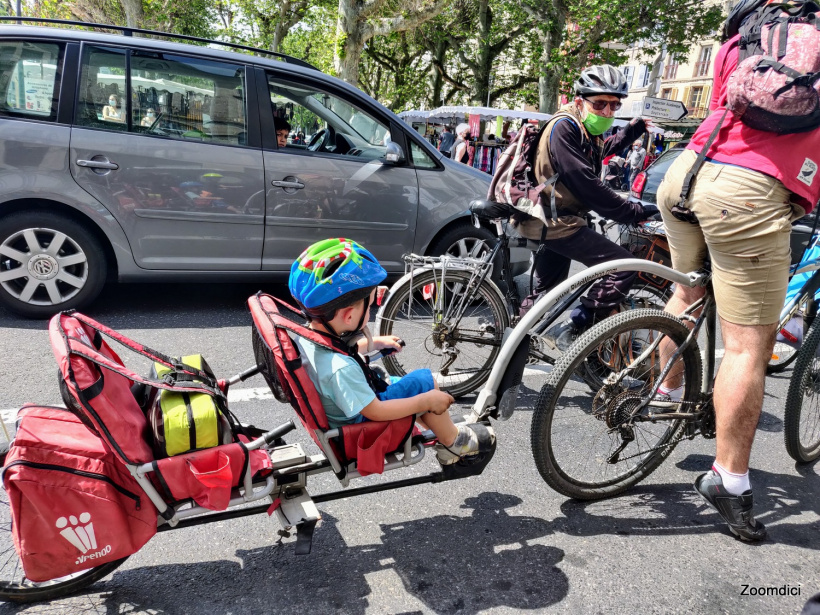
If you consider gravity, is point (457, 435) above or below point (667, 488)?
above

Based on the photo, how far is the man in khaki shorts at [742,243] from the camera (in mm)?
2203

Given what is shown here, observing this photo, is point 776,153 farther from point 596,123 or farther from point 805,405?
point 805,405

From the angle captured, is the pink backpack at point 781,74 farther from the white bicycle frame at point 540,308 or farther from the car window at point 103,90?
the car window at point 103,90

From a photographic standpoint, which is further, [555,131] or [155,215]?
[155,215]

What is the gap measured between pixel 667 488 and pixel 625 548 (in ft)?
1.85

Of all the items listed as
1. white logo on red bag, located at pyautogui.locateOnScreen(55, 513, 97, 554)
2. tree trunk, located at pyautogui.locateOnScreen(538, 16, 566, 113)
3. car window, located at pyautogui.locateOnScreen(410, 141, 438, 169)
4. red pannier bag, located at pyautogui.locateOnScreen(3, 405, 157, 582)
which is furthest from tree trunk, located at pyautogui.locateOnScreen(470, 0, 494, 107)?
white logo on red bag, located at pyautogui.locateOnScreen(55, 513, 97, 554)

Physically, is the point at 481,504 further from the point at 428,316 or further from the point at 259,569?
the point at 428,316

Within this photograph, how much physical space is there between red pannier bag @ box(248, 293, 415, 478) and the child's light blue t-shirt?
5 cm

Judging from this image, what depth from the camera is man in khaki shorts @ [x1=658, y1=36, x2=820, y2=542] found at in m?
2.20

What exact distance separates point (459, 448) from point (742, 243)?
1.26m

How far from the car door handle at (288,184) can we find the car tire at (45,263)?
1.30 meters

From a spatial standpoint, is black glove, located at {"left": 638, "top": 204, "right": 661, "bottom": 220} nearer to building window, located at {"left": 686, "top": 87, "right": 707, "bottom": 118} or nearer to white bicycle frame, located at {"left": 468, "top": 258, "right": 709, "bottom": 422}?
white bicycle frame, located at {"left": 468, "top": 258, "right": 709, "bottom": 422}

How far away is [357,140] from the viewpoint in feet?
16.5

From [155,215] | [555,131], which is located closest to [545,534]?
[555,131]
